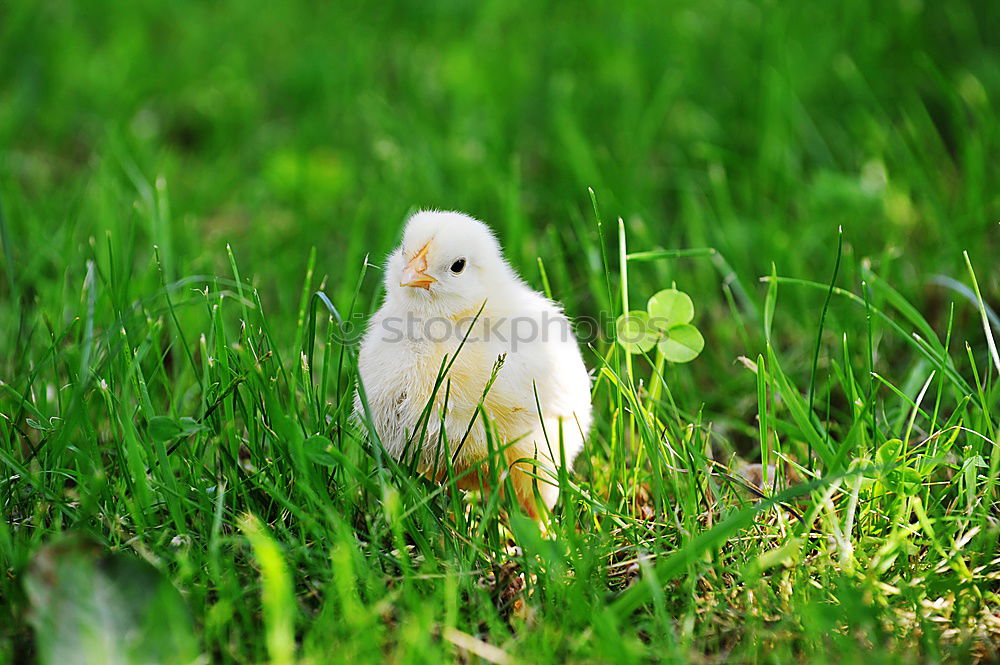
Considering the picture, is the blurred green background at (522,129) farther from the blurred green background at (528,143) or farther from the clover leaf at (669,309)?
the clover leaf at (669,309)

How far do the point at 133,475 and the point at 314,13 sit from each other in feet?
15.4

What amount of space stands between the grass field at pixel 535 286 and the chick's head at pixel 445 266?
28 centimetres

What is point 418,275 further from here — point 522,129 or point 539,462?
point 522,129

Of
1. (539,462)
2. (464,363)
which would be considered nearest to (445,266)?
(464,363)

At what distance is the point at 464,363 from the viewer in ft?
7.24

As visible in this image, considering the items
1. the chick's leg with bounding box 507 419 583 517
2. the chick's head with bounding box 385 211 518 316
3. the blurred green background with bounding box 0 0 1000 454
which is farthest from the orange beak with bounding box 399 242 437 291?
the blurred green background with bounding box 0 0 1000 454

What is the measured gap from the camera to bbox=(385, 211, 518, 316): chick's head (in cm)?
220

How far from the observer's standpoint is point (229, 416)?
2324mm

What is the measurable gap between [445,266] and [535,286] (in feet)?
4.35

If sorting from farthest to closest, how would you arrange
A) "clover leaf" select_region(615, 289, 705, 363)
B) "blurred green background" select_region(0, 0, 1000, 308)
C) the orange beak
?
1. "blurred green background" select_region(0, 0, 1000, 308)
2. "clover leaf" select_region(615, 289, 705, 363)
3. the orange beak

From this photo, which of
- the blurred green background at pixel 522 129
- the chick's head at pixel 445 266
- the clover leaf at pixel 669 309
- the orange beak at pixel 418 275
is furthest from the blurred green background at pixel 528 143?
the orange beak at pixel 418 275

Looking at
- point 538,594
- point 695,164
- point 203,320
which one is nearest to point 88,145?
point 203,320

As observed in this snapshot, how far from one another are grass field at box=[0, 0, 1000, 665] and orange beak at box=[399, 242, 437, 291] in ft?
0.99

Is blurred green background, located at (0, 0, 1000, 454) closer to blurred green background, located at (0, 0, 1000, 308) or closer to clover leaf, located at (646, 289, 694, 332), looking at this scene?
blurred green background, located at (0, 0, 1000, 308)
